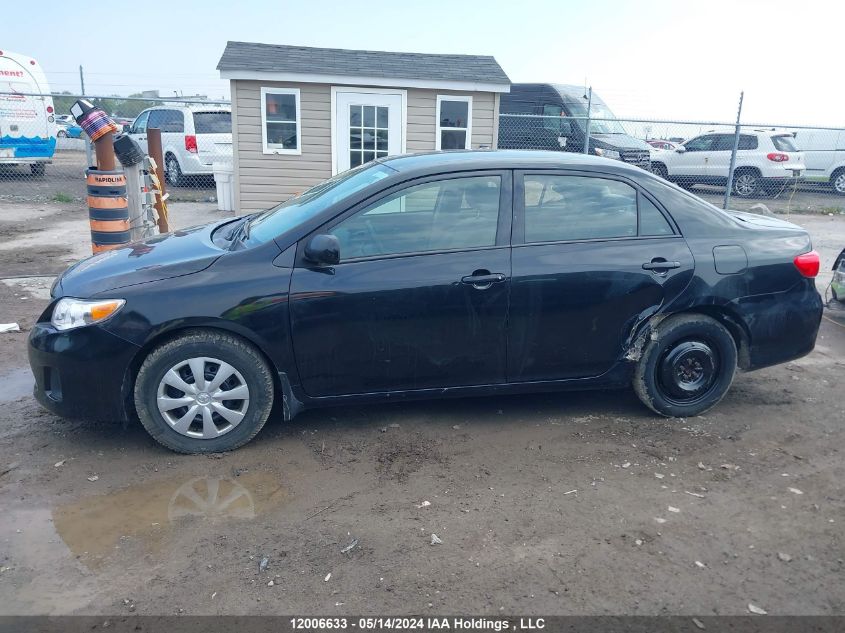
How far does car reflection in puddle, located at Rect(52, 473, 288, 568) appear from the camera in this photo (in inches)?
130

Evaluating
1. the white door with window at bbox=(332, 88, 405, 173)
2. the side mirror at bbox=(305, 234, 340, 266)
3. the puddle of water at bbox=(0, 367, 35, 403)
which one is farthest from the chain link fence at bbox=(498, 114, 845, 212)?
the puddle of water at bbox=(0, 367, 35, 403)

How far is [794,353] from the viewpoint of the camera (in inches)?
187

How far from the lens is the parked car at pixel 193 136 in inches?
663

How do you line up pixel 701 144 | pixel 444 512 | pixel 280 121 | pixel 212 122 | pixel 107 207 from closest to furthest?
pixel 444 512 < pixel 107 207 < pixel 280 121 < pixel 212 122 < pixel 701 144

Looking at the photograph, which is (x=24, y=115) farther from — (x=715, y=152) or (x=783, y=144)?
(x=783, y=144)

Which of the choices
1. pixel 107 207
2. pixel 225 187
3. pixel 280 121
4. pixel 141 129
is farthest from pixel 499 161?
pixel 141 129

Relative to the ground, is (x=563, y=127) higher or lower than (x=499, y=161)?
higher

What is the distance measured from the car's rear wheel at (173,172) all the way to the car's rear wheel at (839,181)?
669 inches

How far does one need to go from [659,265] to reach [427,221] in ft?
4.79

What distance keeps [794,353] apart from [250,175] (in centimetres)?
1021

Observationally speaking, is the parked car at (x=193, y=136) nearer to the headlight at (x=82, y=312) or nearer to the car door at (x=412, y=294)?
the headlight at (x=82, y=312)

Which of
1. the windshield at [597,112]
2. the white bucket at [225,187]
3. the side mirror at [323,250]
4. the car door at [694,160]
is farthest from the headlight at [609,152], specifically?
the side mirror at [323,250]

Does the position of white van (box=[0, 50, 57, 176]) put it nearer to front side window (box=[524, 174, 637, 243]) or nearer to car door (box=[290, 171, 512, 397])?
car door (box=[290, 171, 512, 397])

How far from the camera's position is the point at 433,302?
162 inches
